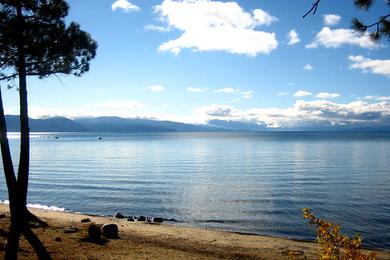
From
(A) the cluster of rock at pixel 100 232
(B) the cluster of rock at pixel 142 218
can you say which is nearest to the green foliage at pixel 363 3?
(A) the cluster of rock at pixel 100 232

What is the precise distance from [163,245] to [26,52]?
10959 mm

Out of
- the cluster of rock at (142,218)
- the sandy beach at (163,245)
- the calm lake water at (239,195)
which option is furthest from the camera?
the cluster of rock at (142,218)

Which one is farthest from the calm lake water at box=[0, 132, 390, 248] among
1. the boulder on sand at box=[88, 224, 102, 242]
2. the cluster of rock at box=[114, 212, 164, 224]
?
the boulder on sand at box=[88, 224, 102, 242]

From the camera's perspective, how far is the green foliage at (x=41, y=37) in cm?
1720

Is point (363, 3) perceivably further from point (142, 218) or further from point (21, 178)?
point (142, 218)

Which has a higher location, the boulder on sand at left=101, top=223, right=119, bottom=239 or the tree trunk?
the tree trunk

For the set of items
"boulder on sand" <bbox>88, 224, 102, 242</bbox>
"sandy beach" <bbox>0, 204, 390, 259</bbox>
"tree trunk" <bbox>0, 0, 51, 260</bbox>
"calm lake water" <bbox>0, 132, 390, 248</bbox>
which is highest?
"tree trunk" <bbox>0, 0, 51, 260</bbox>

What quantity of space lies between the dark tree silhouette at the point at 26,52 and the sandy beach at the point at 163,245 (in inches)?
40.6

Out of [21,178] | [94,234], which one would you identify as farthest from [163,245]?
[21,178]

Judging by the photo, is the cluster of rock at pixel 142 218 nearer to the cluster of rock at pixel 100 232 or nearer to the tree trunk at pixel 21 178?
the cluster of rock at pixel 100 232

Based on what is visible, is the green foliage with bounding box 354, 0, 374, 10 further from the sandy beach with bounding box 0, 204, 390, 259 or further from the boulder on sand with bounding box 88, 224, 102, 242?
the boulder on sand with bounding box 88, 224, 102, 242

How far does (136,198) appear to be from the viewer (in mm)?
43156

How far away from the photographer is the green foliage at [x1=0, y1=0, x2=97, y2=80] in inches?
677

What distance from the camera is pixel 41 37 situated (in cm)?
1822
